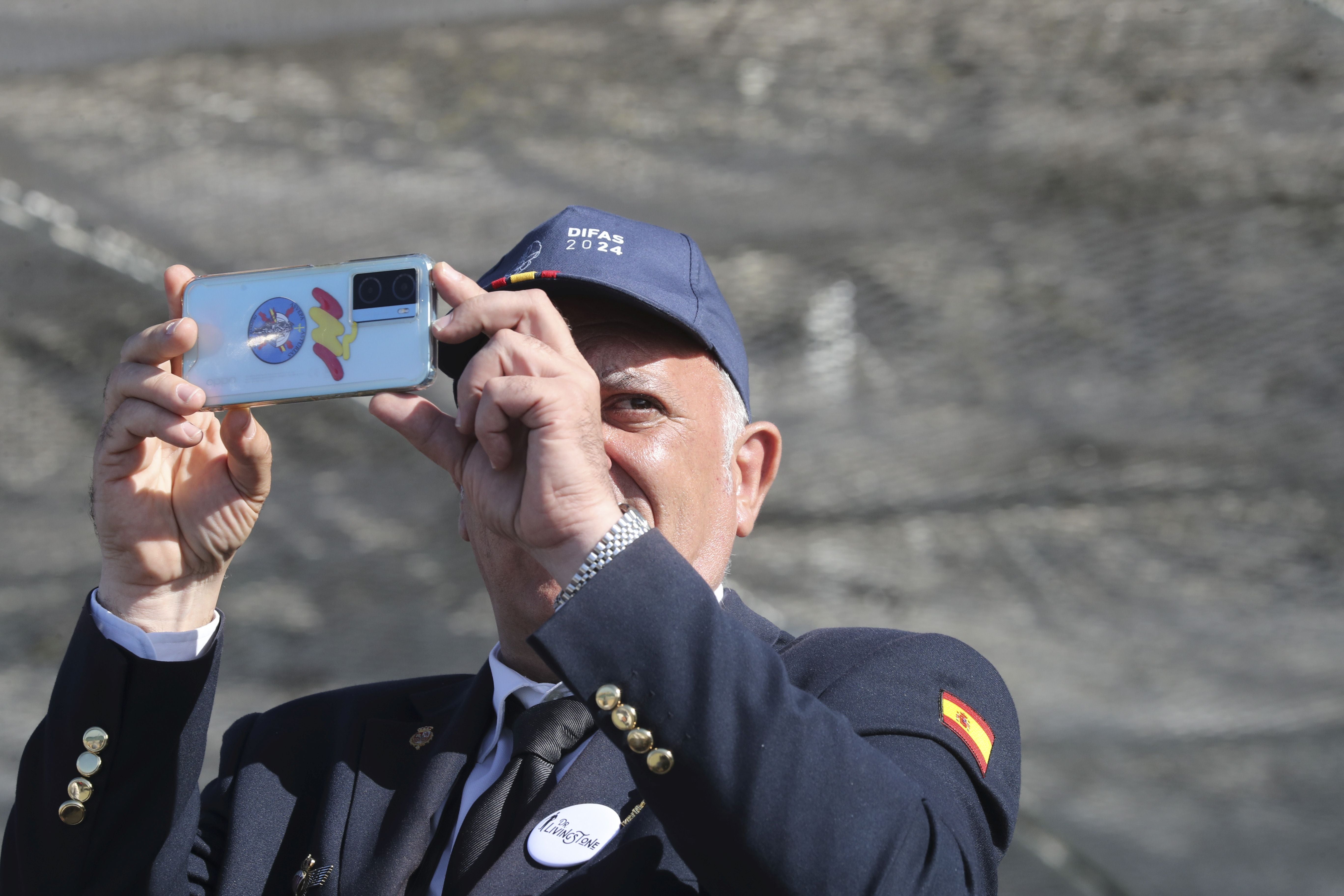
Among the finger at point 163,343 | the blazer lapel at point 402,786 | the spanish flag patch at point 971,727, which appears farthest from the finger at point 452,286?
the spanish flag patch at point 971,727

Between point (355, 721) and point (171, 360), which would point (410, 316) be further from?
point (355, 721)

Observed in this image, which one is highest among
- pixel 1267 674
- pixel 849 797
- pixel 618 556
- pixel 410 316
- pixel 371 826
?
pixel 410 316

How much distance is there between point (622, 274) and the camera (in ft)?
4.59

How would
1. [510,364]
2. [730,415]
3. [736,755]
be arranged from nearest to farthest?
[736,755]
[510,364]
[730,415]

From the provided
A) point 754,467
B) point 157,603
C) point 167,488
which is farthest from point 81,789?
point 754,467

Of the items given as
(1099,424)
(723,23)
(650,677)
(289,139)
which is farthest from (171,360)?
(1099,424)

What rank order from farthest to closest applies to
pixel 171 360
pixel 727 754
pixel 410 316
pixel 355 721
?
pixel 355 721 → pixel 171 360 → pixel 410 316 → pixel 727 754

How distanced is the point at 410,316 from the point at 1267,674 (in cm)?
177

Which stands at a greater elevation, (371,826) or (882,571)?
(371,826)

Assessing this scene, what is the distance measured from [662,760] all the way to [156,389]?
632 millimetres

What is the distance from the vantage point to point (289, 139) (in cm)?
237

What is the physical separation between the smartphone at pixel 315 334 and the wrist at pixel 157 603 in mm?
222

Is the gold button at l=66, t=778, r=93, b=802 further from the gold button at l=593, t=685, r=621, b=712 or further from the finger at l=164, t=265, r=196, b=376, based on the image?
the gold button at l=593, t=685, r=621, b=712

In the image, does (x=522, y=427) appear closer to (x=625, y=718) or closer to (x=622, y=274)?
(x=625, y=718)
